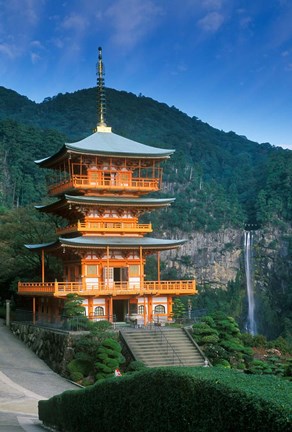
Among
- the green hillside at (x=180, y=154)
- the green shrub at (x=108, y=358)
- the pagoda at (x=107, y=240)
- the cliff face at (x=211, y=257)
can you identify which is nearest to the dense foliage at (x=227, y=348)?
A: the pagoda at (x=107, y=240)

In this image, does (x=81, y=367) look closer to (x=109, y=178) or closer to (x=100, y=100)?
(x=109, y=178)

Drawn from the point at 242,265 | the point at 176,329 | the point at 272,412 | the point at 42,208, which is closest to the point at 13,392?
the point at 176,329

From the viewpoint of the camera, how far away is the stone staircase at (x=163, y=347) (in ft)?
87.1

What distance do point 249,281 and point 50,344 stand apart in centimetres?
5951

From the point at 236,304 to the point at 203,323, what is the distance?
171 feet

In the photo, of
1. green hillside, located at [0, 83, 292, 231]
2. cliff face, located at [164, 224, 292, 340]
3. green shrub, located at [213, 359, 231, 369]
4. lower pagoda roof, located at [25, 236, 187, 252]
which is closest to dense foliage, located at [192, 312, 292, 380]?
green shrub, located at [213, 359, 231, 369]

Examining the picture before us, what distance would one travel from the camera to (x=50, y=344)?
30.0 m

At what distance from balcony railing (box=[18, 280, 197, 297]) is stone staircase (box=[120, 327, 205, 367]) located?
2636 mm

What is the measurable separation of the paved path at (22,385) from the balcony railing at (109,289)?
3073 mm

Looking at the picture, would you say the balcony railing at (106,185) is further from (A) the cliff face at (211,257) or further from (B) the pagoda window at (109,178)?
(A) the cliff face at (211,257)

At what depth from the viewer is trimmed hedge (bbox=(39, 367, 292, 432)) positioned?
8500mm

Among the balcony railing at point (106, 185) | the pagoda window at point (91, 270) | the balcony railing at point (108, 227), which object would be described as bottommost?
the pagoda window at point (91, 270)

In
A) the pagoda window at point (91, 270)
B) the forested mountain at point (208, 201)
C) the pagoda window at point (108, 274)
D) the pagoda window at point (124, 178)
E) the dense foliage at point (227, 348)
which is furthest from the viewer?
the forested mountain at point (208, 201)

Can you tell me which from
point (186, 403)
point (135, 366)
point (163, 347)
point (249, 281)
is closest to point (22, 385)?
point (135, 366)
